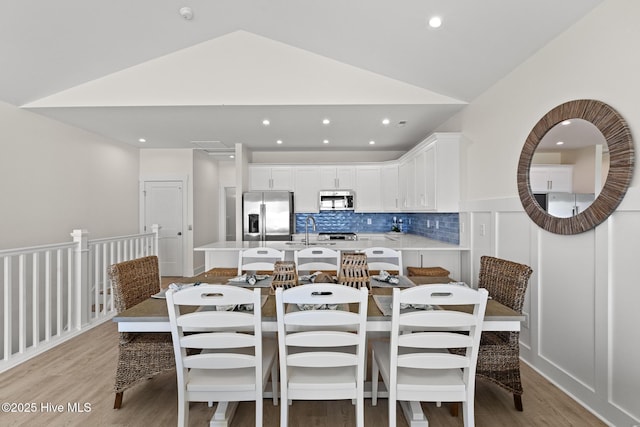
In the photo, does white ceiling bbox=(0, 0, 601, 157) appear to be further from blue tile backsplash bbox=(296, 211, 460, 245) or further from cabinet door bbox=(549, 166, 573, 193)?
blue tile backsplash bbox=(296, 211, 460, 245)

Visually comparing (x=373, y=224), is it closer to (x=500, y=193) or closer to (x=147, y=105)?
(x=500, y=193)

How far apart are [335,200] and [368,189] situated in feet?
2.24

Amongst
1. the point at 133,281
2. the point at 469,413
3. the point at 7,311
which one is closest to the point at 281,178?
the point at 133,281

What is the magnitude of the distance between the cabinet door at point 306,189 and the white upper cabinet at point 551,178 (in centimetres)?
389

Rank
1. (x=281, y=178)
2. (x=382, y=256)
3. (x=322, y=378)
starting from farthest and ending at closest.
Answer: (x=281, y=178) → (x=382, y=256) → (x=322, y=378)

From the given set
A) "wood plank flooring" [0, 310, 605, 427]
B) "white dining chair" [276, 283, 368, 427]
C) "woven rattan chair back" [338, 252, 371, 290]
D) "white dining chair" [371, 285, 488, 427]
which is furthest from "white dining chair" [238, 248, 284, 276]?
"white dining chair" [371, 285, 488, 427]

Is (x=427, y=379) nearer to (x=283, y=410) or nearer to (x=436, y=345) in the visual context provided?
(x=436, y=345)

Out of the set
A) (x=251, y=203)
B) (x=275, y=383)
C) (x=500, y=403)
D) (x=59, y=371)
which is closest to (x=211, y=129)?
(x=251, y=203)

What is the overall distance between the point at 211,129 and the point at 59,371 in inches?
130

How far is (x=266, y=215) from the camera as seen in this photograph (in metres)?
5.51

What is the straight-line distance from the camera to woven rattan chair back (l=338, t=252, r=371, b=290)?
2016 mm

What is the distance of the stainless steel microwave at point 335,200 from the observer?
19.3 ft

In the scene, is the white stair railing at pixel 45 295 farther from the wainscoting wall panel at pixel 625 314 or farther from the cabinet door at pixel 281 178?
the wainscoting wall panel at pixel 625 314

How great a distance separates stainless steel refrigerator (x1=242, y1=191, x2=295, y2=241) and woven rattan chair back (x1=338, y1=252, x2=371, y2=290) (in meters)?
3.58
